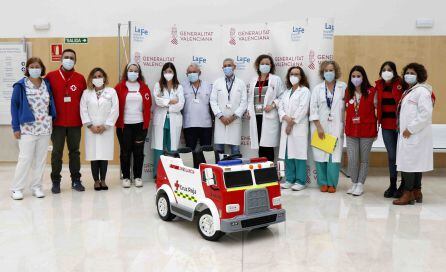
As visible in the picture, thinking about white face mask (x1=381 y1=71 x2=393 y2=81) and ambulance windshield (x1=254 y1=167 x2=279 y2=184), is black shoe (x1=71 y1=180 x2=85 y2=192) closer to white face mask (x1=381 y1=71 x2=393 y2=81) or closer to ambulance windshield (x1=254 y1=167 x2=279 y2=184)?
ambulance windshield (x1=254 y1=167 x2=279 y2=184)

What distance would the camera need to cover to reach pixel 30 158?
519 centimetres

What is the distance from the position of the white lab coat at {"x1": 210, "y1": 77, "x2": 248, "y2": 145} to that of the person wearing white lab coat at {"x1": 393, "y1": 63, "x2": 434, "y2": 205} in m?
1.93

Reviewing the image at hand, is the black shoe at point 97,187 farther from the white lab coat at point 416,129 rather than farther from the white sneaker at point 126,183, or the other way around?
the white lab coat at point 416,129

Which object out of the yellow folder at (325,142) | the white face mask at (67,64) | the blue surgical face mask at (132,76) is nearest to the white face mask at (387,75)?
the yellow folder at (325,142)

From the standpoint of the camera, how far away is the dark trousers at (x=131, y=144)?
225 inches

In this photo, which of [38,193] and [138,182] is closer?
[38,193]

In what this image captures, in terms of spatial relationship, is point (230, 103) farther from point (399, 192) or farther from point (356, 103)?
point (399, 192)

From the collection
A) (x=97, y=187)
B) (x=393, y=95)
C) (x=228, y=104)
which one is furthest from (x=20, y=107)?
(x=393, y=95)

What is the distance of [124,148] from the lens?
18.9ft

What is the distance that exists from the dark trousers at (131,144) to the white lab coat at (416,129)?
3075 mm

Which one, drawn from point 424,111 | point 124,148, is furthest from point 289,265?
point 124,148

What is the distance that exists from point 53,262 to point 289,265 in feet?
5.66

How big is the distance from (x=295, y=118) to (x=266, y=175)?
5.98 feet

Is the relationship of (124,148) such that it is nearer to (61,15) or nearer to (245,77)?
(245,77)
